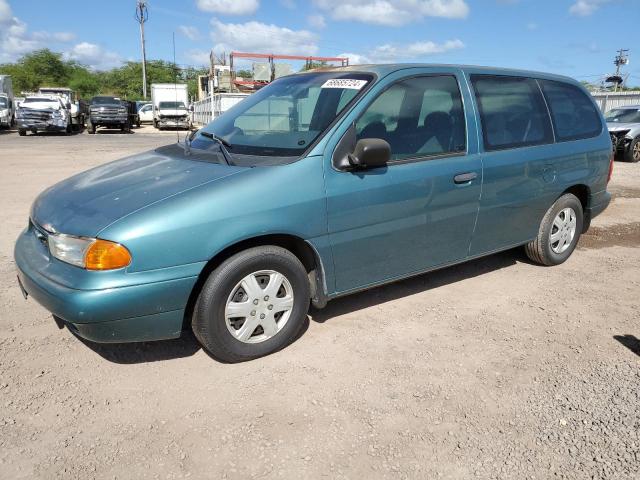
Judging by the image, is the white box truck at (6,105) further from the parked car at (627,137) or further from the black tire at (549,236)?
the black tire at (549,236)

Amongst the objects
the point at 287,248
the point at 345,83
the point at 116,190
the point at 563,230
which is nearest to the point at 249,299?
the point at 287,248

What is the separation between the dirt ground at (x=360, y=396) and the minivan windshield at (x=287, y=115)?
51.5 inches

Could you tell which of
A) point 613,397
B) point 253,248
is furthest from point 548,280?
point 253,248

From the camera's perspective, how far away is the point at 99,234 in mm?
2721

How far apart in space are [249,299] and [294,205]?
62 cm

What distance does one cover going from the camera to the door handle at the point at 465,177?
379 centimetres

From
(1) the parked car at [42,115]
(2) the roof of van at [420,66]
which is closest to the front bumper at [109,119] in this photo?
(1) the parked car at [42,115]

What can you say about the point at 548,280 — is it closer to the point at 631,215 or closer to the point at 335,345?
the point at 335,345

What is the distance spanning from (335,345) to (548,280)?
234 cm

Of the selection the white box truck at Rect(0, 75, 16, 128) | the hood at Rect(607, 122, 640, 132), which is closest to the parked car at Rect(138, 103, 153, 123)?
the white box truck at Rect(0, 75, 16, 128)

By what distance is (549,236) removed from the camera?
15.8ft

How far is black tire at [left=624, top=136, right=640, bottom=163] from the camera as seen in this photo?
14.3 m

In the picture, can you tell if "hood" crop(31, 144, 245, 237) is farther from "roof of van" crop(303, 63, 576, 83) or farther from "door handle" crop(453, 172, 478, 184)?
"door handle" crop(453, 172, 478, 184)

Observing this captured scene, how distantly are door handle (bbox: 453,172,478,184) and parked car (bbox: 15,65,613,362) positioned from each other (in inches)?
0.7
